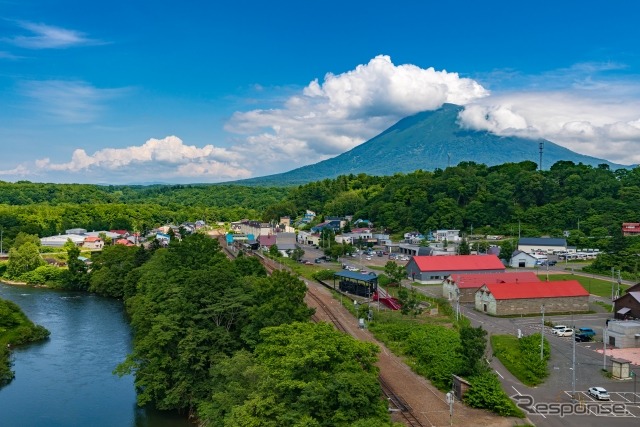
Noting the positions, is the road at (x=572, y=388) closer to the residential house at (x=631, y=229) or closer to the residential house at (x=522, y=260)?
the residential house at (x=522, y=260)

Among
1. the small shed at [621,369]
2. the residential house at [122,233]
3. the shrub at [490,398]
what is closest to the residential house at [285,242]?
the residential house at [122,233]

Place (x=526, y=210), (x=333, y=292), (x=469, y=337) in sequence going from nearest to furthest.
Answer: (x=469, y=337)
(x=333, y=292)
(x=526, y=210)

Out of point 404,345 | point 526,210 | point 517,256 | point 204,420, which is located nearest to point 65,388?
point 204,420

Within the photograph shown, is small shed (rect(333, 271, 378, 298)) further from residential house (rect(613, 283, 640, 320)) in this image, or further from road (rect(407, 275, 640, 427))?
residential house (rect(613, 283, 640, 320))

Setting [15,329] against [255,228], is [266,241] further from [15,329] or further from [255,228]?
[15,329]

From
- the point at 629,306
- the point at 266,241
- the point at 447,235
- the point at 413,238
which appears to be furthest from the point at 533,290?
the point at 266,241

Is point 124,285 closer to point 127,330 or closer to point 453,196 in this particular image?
point 127,330
